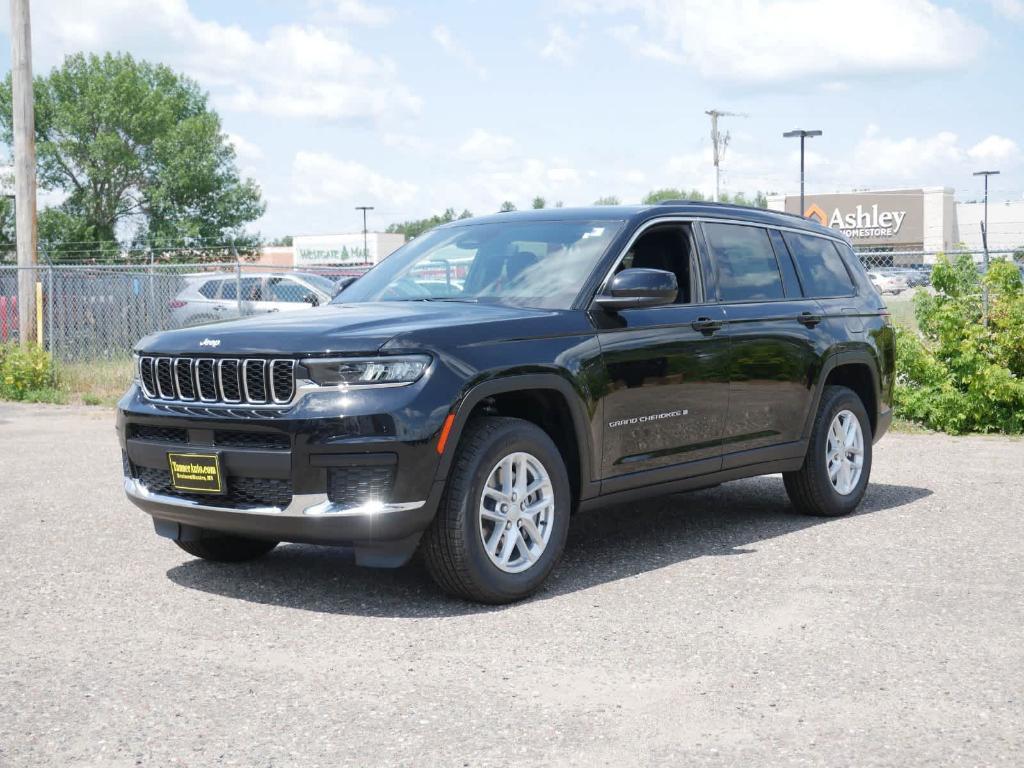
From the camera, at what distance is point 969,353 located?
12391mm

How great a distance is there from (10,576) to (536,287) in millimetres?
3029

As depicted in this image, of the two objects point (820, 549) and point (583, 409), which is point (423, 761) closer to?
point (583, 409)

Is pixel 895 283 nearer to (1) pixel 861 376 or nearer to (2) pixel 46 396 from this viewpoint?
(2) pixel 46 396

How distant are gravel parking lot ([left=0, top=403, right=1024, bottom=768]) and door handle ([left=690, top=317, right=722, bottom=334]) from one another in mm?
1192

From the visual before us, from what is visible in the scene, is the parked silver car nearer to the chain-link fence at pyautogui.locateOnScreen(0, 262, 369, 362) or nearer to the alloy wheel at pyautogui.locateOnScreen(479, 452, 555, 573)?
the chain-link fence at pyautogui.locateOnScreen(0, 262, 369, 362)

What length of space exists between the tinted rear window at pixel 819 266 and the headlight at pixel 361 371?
351 cm

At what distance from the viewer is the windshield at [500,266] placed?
6.42m

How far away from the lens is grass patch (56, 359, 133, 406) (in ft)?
55.4

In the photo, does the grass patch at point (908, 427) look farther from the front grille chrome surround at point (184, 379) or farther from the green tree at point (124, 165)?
the green tree at point (124, 165)

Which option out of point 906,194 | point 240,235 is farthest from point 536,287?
point 906,194

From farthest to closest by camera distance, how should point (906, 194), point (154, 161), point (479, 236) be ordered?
point (906, 194) < point (154, 161) < point (479, 236)

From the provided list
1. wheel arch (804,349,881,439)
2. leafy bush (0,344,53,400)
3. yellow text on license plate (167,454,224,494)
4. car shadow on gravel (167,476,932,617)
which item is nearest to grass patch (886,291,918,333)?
car shadow on gravel (167,476,932,617)

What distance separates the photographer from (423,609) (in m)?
5.75

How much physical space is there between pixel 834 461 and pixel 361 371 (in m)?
3.86
